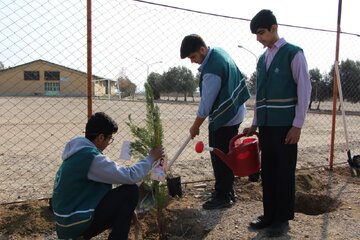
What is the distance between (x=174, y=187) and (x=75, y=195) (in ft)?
7.13

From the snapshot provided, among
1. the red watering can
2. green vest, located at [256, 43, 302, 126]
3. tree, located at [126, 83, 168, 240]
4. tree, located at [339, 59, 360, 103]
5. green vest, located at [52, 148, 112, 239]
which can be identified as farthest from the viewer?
tree, located at [339, 59, 360, 103]

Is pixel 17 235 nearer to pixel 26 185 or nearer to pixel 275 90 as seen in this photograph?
pixel 26 185

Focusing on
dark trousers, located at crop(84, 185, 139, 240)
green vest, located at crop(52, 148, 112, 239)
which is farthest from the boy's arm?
green vest, located at crop(52, 148, 112, 239)

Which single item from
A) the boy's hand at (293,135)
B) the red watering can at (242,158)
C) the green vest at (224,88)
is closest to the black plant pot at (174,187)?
the green vest at (224,88)

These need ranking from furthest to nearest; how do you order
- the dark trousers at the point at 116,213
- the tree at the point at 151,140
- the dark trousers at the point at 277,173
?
1. the dark trousers at the point at 277,173
2. the tree at the point at 151,140
3. the dark trousers at the point at 116,213

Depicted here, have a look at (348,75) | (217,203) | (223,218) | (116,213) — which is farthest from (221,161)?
(348,75)

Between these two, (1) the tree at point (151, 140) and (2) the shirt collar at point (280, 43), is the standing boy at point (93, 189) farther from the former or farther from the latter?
(2) the shirt collar at point (280, 43)

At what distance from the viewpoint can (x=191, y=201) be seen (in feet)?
15.4

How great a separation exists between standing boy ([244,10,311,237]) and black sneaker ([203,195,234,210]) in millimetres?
564

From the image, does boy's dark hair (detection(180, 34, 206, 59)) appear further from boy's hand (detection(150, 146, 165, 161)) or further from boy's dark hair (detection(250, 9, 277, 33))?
boy's hand (detection(150, 146, 165, 161))

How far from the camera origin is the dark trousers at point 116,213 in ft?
9.24

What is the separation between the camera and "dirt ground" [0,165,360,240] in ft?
12.3

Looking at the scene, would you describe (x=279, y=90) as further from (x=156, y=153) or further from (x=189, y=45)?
(x=156, y=153)

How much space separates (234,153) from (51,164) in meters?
4.35
